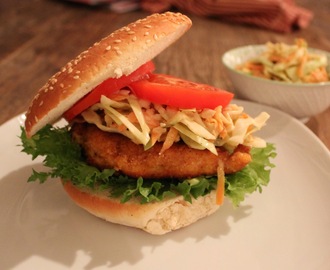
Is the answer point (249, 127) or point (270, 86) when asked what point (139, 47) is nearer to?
point (249, 127)

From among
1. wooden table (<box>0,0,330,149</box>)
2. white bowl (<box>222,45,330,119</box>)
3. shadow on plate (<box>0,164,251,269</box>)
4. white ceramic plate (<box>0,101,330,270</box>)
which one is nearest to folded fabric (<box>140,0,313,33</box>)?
wooden table (<box>0,0,330,149</box>)

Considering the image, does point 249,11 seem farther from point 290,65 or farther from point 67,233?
point 67,233

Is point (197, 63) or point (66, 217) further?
point (197, 63)

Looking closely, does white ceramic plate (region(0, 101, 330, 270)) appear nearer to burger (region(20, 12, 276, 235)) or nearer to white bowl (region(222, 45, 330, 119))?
burger (region(20, 12, 276, 235))

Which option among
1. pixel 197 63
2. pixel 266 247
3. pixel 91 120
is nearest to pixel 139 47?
pixel 91 120

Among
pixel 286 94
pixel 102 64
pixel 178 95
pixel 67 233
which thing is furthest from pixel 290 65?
pixel 67 233

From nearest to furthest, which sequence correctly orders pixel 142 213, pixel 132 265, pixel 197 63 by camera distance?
pixel 132 265 → pixel 142 213 → pixel 197 63

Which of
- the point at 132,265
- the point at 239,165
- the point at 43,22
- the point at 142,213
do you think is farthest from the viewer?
the point at 43,22
